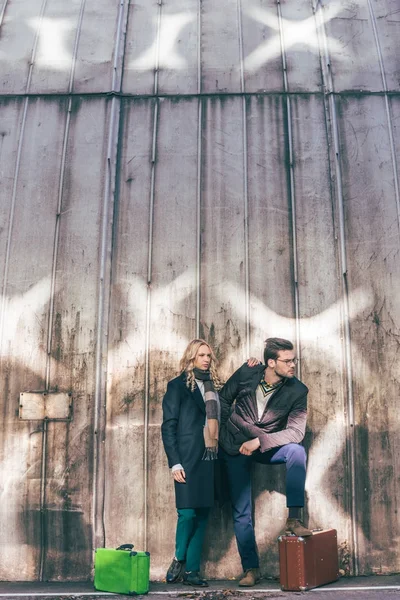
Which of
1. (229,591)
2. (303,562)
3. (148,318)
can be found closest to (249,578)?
(229,591)

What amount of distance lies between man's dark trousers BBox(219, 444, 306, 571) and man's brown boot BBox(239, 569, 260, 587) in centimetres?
3

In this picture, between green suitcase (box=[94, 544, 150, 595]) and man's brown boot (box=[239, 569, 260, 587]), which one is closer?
green suitcase (box=[94, 544, 150, 595])

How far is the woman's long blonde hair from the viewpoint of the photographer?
5.62 meters

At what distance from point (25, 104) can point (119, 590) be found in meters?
4.98

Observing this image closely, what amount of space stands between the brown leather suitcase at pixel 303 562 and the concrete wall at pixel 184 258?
1.65 feet

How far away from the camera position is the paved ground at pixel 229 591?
4.92 meters

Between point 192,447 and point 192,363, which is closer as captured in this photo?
point 192,447

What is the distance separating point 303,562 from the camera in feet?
16.5

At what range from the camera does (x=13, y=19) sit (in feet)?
25.4

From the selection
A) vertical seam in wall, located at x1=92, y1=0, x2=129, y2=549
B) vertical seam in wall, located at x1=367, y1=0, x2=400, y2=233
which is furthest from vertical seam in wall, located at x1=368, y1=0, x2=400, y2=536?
vertical seam in wall, located at x1=92, y1=0, x2=129, y2=549

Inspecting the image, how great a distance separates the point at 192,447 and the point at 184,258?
187 cm

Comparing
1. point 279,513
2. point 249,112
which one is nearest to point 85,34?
point 249,112

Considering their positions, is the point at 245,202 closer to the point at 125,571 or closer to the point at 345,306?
the point at 345,306

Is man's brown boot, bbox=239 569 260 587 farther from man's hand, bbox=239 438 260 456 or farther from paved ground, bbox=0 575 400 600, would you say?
man's hand, bbox=239 438 260 456
